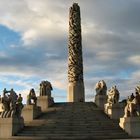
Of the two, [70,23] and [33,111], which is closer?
[33,111]

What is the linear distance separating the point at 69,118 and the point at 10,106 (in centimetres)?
449

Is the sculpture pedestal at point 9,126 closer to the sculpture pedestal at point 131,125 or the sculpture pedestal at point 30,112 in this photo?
the sculpture pedestal at point 30,112

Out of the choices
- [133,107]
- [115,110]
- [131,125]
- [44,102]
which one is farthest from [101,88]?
[131,125]

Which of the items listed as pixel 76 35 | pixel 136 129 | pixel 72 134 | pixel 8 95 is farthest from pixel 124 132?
pixel 76 35

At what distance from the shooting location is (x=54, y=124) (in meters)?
26.0

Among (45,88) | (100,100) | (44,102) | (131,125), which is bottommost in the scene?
(131,125)

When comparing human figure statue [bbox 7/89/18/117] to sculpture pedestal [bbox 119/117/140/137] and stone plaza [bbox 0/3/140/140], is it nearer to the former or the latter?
stone plaza [bbox 0/3/140/140]

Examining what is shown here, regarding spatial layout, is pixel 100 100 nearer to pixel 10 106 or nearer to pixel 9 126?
pixel 10 106

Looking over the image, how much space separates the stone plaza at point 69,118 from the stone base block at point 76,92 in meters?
3.47

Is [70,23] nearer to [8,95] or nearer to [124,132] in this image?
[8,95]

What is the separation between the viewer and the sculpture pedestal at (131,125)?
25.4 meters

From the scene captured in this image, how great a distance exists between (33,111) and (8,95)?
2.83 meters

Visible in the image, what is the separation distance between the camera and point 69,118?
27.8 m

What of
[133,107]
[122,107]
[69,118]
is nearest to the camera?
[133,107]
